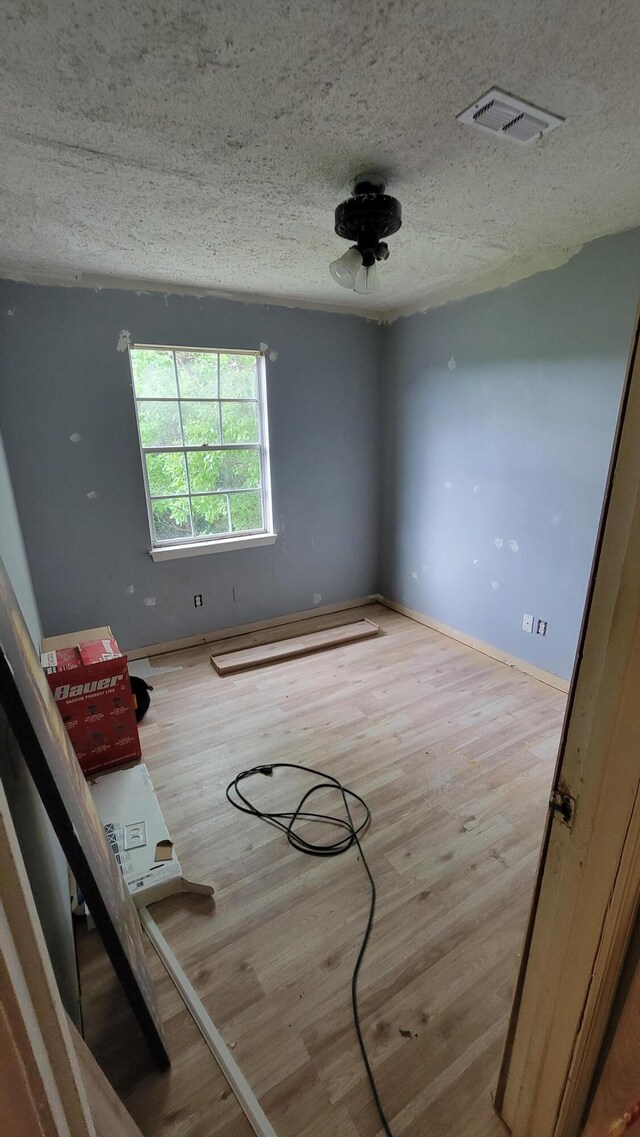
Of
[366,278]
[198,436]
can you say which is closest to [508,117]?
[366,278]

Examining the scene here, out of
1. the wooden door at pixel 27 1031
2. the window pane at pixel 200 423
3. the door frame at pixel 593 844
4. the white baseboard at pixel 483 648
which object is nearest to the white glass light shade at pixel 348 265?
the window pane at pixel 200 423

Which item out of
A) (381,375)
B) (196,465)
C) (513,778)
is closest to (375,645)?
(513,778)

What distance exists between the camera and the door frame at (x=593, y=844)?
0.57 m

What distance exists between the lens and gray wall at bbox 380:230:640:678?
234 centimetres

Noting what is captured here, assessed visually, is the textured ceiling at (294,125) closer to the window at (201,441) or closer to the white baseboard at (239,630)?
the window at (201,441)

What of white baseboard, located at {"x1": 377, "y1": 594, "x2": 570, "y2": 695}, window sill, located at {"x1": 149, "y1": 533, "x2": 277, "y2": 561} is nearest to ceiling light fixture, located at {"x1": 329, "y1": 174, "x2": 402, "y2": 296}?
window sill, located at {"x1": 149, "y1": 533, "x2": 277, "y2": 561}

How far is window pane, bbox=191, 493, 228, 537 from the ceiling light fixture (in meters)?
1.75

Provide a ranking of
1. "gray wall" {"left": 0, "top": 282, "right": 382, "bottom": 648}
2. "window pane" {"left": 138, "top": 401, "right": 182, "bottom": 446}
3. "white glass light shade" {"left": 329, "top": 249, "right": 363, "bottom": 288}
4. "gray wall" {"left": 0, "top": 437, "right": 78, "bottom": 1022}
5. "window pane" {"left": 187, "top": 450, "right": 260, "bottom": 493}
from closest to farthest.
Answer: "gray wall" {"left": 0, "top": 437, "right": 78, "bottom": 1022}, "white glass light shade" {"left": 329, "top": 249, "right": 363, "bottom": 288}, "gray wall" {"left": 0, "top": 282, "right": 382, "bottom": 648}, "window pane" {"left": 138, "top": 401, "right": 182, "bottom": 446}, "window pane" {"left": 187, "top": 450, "right": 260, "bottom": 493}

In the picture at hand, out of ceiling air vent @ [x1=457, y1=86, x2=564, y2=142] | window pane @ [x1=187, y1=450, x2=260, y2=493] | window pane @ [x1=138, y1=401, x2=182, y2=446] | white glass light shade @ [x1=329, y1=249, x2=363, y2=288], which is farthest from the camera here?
window pane @ [x1=187, y1=450, x2=260, y2=493]

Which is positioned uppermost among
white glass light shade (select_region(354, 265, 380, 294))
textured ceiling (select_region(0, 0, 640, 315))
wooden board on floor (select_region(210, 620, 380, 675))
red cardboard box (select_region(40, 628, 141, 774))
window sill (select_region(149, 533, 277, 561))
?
textured ceiling (select_region(0, 0, 640, 315))

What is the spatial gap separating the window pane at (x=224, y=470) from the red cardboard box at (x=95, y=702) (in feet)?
4.77

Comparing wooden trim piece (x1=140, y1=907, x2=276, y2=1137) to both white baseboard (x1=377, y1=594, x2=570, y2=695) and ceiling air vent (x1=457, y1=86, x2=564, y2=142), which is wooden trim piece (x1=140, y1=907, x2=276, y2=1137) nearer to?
white baseboard (x1=377, y1=594, x2=570, y2=695)

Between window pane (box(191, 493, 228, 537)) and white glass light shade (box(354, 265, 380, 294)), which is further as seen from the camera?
window pane (box(191, 493, 228, 537))

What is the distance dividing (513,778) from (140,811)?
159cm
